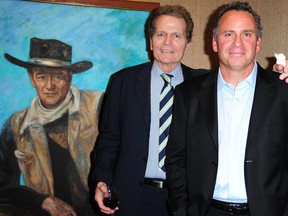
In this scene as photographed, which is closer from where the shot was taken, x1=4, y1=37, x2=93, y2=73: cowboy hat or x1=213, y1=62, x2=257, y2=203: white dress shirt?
x1=213, y1=62, x2=257, y2=203: white dress shirt

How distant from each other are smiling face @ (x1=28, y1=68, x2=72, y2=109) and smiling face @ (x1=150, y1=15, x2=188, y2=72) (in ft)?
2.54

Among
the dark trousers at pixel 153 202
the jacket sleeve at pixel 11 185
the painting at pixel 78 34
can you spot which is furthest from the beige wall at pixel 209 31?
the jacket sleeve at pixel 11 185

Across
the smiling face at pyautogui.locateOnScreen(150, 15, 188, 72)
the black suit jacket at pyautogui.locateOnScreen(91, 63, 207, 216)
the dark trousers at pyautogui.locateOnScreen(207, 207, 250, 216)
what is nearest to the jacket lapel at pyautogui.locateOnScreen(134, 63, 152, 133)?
the black suit jacket at pyautogui.locateOnScreen(91, 63, 207, 216)

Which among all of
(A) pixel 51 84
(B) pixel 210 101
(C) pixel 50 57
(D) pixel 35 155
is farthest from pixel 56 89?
(B) pixel 210 101

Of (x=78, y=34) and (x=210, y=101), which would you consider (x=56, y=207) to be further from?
(x=210, y=101)

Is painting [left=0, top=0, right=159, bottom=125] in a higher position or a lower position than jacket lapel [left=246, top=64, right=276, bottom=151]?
higher

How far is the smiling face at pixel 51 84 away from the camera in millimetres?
2602

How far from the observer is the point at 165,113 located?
2.25 metres

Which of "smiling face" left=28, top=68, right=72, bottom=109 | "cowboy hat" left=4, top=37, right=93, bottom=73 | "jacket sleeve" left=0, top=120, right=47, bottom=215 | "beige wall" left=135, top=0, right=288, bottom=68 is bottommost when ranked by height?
"jacket sleeve" left=0, top=120, right=47, bottom=215

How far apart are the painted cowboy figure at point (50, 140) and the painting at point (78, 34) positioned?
0.18 ft

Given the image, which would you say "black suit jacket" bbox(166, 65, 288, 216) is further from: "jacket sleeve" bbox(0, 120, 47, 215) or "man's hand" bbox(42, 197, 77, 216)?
"jacket sleeve" bbox(0, 120, 47, 215)

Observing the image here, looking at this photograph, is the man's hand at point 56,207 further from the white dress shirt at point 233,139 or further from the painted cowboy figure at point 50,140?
the white dress shirt at point 233,139

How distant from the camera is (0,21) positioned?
8.32 feet

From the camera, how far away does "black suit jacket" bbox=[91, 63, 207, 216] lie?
7.27 feet
